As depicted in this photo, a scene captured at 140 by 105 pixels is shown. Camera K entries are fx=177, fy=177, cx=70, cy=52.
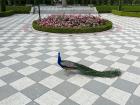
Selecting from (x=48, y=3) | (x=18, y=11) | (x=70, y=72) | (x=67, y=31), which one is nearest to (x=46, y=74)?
(x=70, y=72)

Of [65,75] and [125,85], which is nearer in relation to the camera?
[125,85]

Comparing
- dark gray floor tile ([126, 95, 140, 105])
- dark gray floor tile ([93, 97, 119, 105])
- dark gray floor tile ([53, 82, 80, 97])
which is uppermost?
dark gray floor tile ([53, 82, 80, 97])

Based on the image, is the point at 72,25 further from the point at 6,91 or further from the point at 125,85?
the point at 6,91


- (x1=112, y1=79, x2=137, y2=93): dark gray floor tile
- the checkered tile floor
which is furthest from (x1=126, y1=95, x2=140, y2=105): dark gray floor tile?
(x1=112, y1=79, x2=137, y2=93): dark gray floor tile

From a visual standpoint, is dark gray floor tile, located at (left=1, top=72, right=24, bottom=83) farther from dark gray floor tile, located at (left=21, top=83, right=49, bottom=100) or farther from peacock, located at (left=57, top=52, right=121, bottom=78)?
peacock, located at (left=57, top=52, right=121, bottom=78)

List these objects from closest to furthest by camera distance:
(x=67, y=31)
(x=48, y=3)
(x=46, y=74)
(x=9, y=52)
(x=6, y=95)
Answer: (x=6, y=95) → (x=46, y=74) → (x=9, y=52) → (x=67, y=31) → (x=48, y=3)

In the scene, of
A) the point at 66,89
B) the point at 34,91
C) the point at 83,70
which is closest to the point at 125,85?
the point at 83,70

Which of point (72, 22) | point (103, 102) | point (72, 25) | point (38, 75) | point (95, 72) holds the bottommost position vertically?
point (103, 102)

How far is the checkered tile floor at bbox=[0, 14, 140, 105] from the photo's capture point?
4203mm

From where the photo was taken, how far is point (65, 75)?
5.42 m

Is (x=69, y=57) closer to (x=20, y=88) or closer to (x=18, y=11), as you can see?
(x=20, y=88)

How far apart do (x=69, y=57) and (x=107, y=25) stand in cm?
656

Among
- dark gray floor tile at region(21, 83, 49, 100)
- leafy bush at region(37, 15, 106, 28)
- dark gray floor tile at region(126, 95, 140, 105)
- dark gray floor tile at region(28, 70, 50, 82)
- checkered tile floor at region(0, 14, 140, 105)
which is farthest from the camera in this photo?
leafy bush at region(37, 15, 106, 28)

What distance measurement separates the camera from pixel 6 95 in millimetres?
4336
